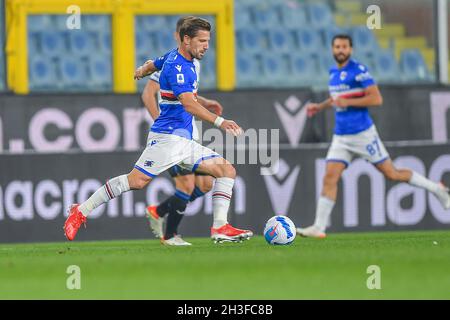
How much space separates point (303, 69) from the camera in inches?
686

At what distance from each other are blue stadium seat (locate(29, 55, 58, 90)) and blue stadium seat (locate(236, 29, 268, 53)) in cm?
262

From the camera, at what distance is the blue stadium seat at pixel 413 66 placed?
17.3 meters

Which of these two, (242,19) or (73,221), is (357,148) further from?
(242,19)

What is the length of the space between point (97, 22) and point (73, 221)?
5938 mm

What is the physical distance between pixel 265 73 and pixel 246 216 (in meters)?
2.96

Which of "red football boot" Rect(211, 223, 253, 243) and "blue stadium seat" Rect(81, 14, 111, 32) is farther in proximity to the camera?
"blue stadium seat" Rect(81, 14, 111, 32)

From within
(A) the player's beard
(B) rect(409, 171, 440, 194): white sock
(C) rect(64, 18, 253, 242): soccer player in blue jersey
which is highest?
(A) the player's beard

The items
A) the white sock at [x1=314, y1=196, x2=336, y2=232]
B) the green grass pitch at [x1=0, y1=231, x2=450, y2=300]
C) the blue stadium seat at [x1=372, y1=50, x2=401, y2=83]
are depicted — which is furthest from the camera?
the blue stadium seat at [x1=372, y1=50, x2=401, y2=83]

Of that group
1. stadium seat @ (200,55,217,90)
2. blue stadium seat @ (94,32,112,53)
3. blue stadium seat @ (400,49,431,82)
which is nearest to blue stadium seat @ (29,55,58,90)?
blue stadium seat @ (94,32,112,53)

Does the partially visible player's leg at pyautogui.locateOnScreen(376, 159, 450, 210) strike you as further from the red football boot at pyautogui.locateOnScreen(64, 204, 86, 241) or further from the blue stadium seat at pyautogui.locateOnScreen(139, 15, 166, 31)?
the blue stadium seat at pyautogui.locateOnScreen(139, 15, 166, 31)

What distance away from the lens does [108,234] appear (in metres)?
14.6

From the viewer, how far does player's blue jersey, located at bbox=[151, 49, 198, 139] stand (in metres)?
10.7
